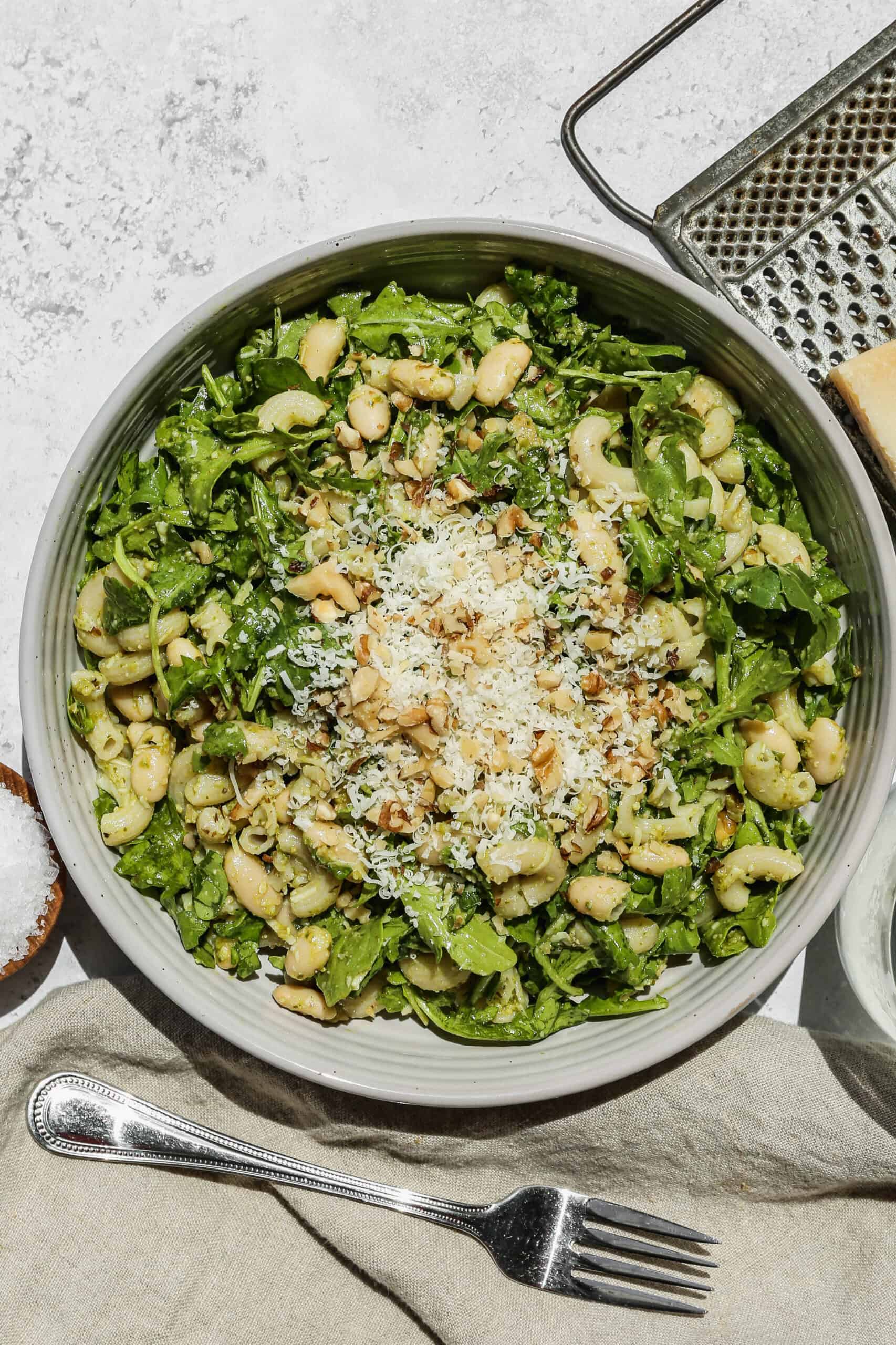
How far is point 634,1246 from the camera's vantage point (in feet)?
8.15

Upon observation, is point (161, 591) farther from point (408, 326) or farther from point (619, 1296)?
point (619, 1296)

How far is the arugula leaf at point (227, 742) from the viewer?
203 centimetres

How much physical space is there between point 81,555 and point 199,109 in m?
1.20

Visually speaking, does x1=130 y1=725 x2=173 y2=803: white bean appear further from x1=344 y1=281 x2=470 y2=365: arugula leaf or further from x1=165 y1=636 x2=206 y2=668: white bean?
x1=344 y1=281 x2=470 y2=365: arugula leaf

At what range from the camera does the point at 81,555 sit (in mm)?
2230

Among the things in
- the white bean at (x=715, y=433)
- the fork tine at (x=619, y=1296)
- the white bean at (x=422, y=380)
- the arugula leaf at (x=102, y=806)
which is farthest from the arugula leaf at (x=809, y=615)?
the fork tine at (x=619, y=1296)

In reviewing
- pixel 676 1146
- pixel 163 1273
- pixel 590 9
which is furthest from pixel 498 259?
pixel 163 1273

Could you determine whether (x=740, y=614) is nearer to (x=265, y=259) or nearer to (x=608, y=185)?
(x=608, y=185)

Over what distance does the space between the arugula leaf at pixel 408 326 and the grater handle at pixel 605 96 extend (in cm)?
55

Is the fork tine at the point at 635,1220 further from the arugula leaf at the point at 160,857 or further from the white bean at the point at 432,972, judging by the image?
the arugula leaf at the point at 160,857

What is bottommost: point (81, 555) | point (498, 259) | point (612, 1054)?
point (612, 1054)

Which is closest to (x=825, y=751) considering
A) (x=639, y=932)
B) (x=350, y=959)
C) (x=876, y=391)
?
(x=639, y=932)

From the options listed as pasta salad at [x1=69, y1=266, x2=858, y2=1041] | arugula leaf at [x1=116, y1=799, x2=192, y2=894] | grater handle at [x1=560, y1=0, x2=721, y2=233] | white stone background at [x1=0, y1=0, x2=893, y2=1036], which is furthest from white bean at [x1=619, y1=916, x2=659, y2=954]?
grater handle at [x1=560, y1=0, x2=721, y2=233]

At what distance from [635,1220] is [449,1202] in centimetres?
44
